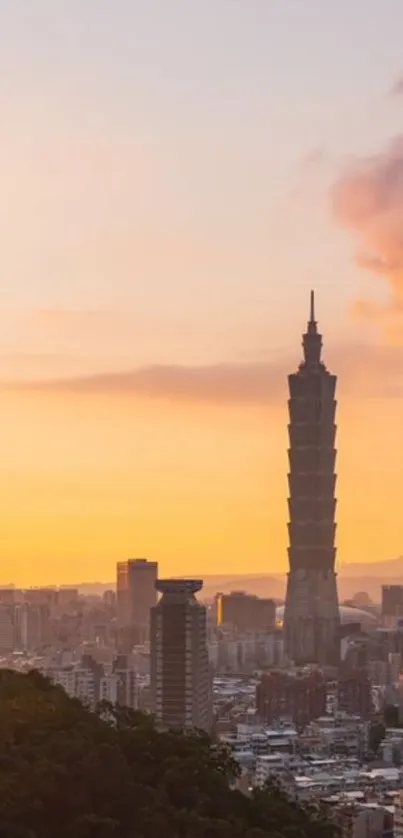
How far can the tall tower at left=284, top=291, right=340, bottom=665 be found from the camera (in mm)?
80938

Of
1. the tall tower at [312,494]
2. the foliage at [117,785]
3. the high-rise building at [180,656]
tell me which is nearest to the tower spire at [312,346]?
the tall tower at [312,494]

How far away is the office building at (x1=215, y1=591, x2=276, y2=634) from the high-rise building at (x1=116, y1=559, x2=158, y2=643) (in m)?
5.88

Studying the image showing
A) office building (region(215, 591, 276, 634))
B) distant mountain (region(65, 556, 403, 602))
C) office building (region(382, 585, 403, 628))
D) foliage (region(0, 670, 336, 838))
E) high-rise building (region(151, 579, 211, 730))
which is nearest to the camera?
foliage (region(0, 670, 336, 838))

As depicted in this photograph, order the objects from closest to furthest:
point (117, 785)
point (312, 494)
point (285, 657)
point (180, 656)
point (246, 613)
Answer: point (117, 785), point (180, 656), point (312, 494), point (285, 657), point (246, 613)

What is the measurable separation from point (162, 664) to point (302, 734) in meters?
6.38

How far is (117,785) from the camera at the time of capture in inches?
456

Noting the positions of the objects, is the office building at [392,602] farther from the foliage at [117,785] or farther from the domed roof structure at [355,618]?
the foliage at [117,785]

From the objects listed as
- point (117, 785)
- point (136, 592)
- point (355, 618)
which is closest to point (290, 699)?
point (136, 592)

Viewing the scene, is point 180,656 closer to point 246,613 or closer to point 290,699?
point 290,699

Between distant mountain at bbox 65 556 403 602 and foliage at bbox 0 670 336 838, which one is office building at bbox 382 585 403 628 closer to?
distant mountain at bbox 65 556 403 602

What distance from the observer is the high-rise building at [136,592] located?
344 feet

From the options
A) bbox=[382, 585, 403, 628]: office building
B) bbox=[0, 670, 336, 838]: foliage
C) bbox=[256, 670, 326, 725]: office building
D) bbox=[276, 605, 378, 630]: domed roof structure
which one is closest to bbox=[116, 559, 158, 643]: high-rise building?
bbox=[276, 605, 378, 630]: domed roof structure

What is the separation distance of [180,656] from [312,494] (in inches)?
1335

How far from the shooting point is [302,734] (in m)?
52.0
